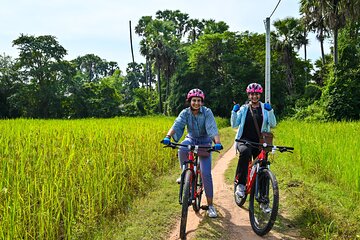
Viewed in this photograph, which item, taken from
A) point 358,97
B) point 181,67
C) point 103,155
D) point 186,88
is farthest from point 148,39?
point 103,155

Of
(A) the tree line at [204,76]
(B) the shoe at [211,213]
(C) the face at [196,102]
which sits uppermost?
(A) the tree line at [204,76]

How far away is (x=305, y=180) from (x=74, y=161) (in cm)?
485

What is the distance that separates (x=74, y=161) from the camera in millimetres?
5594

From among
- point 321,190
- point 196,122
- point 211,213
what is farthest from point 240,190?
point 321,190

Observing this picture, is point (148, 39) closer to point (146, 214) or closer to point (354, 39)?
point (354, 39)

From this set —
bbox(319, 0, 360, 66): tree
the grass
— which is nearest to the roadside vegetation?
the grass

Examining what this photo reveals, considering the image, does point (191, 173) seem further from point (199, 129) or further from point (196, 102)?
point (196, 102)

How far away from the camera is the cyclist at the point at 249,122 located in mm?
4824

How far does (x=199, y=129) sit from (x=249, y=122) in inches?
→ 33.6

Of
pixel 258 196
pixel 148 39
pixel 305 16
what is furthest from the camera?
pixel 148 39

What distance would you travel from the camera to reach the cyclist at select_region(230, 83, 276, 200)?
482cm

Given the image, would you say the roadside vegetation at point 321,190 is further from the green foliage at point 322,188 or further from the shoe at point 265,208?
the shoe at point 265,208

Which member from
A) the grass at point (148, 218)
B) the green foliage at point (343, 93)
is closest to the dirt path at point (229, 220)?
the grass at point (148, 218)

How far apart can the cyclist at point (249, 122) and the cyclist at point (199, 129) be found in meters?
0.49
